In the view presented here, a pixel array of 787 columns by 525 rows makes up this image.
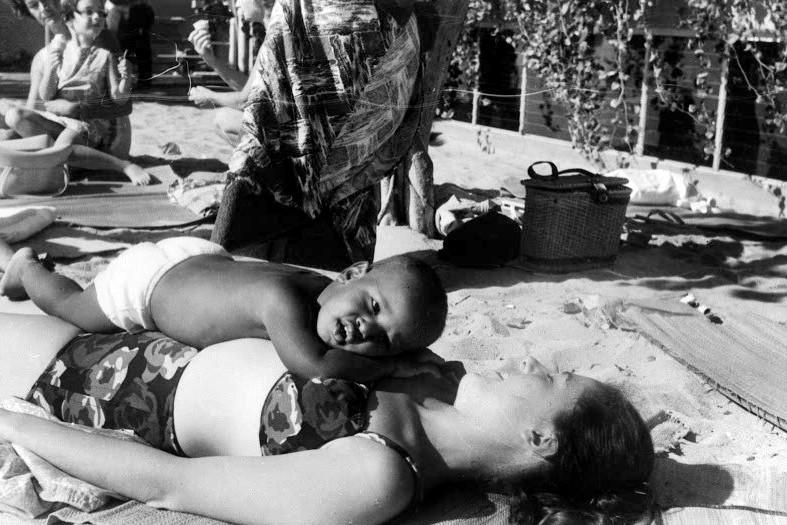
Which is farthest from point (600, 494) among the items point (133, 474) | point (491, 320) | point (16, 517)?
point (491, 320)

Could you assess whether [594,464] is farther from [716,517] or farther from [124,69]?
[124,69]

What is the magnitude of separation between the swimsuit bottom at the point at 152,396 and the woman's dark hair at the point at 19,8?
193 inches

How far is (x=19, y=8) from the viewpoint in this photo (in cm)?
678

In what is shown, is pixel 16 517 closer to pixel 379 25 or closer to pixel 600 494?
pixel 600 494

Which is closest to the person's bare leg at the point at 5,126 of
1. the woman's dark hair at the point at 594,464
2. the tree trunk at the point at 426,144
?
the tree trunk at the point at 426,144

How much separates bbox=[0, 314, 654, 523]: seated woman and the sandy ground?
2.31ft

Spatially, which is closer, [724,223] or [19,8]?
[724,223]

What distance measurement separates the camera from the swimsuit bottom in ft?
6.96

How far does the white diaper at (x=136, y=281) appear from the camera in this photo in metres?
2.50

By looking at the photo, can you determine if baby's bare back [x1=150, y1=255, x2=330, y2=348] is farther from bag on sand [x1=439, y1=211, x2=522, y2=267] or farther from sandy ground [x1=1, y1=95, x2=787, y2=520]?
bag on sand [x1=439, y1=211, x2=522, y2=267]

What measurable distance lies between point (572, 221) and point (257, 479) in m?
3.55

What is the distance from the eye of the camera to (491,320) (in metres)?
4.05

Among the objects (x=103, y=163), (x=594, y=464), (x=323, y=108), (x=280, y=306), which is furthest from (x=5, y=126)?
(x=594, y=464)

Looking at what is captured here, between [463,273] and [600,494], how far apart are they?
2.87m
